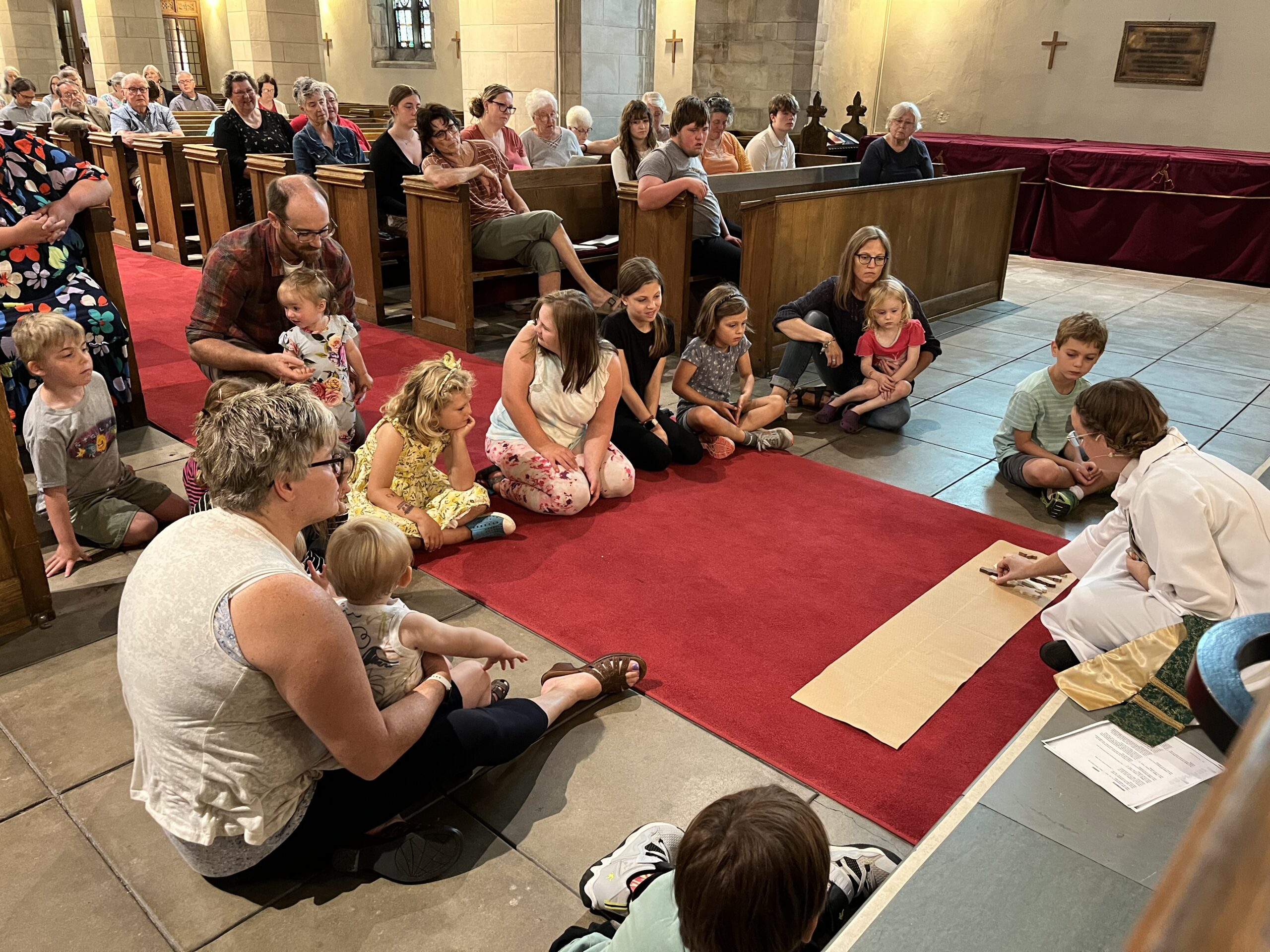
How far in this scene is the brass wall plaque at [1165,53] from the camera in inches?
388

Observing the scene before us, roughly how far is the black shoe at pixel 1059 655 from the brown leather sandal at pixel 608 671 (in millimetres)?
1134

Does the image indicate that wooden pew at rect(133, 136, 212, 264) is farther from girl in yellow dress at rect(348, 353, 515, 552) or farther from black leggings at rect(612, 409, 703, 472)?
girl in yellow dress at rect(348, 353, 515, 552)

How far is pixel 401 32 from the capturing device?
50.7 ft

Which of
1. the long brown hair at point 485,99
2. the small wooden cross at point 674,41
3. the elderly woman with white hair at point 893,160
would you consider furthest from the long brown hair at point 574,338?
the small wooden cross at point 674,41

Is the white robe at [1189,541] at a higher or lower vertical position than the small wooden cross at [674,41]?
lower

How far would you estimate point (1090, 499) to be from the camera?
13.5 feet

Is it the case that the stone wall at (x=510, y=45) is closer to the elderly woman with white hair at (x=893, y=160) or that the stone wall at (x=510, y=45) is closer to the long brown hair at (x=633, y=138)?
the long brown hair at (x=633, y=138)

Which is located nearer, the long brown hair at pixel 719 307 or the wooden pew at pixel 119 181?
the long brown hair at pixel 719 307

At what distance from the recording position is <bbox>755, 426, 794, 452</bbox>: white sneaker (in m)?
4.52

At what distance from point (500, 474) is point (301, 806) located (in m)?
2.12

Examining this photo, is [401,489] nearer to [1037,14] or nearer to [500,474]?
[500,474]

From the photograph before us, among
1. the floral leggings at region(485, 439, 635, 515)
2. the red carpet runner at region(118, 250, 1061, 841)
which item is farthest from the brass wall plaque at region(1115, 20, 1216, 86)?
the floral leggings at region(485, 439, 635, 515)

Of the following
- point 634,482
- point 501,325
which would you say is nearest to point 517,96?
point 501,325

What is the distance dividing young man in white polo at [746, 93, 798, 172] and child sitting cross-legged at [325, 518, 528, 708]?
5925mm
